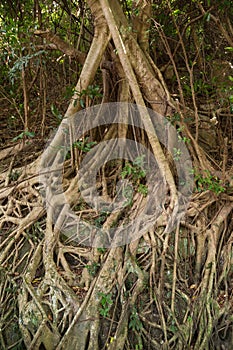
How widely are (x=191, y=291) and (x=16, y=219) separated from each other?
1.52 meters

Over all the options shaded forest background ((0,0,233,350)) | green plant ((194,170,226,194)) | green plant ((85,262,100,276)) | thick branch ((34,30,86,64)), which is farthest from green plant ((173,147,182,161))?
thick branch ((34,30,86,64))

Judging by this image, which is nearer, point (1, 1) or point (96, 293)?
point (96, 293)

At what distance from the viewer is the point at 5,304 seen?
130 inches

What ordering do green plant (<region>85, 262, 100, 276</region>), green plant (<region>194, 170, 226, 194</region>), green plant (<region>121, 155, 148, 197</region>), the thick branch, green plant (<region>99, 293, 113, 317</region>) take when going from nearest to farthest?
green plant (<region>99, 293, 113, 317</region>) < green plant (<region>85, 262, 100, 276</region>) < green plant (<region>194, 170, 226, 194</region>) < green plant (<region>121, 155, 148, 197</region>) < the thick branch

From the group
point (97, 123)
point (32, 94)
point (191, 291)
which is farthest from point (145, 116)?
point (32, 94)

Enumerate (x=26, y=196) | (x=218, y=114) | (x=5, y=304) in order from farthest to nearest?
1. (x=218, y=114)
2. (x=26, y=196)
3. (x=5, y=304)

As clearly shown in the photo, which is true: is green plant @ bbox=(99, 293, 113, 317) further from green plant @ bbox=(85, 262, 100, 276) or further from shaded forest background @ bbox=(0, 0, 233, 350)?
green plant @ bbox=(85, 262, 100, 276)

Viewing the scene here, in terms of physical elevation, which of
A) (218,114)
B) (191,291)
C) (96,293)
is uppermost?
(218,114)

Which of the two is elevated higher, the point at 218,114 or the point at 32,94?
the point at 32,94

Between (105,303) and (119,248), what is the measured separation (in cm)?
45

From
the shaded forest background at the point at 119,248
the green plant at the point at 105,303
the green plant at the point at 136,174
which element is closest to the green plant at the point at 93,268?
the shaded forest background at the point at 119,248

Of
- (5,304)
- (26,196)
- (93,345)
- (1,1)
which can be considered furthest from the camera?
(1,1)

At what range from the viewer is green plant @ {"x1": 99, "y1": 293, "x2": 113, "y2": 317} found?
3121mm

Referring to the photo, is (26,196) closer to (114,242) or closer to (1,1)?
(114,242)
